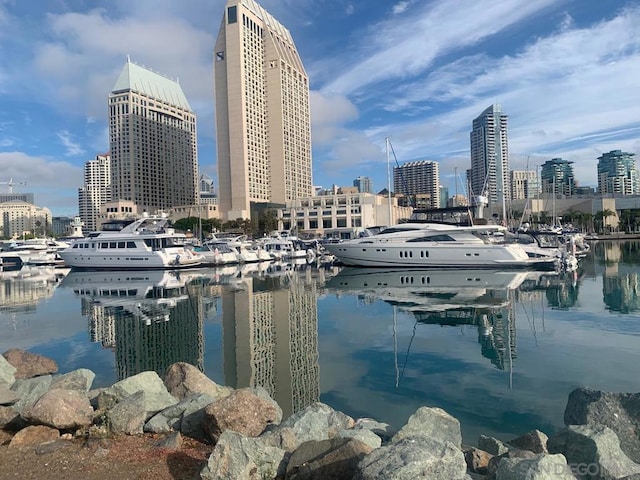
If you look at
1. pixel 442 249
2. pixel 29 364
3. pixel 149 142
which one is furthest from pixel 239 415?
pixel 149 142

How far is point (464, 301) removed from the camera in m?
23.0

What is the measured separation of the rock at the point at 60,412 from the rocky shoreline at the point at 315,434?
0.01m

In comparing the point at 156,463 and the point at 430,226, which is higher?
the point at 430,226

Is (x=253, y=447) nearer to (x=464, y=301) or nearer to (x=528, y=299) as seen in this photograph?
(x=464, y=301)

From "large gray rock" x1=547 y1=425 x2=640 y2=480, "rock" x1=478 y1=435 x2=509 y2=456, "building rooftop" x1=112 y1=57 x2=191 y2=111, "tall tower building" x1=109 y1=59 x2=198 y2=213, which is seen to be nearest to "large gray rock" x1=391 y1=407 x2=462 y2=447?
"rock" x1=478 y1=435 x2=509 y2=456

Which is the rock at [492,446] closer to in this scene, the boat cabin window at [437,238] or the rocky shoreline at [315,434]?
the rocky shoreline at [315,434]

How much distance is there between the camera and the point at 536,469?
438 cm

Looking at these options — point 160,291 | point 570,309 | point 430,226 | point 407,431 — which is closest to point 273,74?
point 430,226

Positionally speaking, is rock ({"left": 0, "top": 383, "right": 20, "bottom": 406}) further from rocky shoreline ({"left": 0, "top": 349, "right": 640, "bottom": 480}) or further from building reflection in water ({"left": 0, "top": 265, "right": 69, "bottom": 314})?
building reflection in water ({"left": 0, "top": 265, "right": 69, "bottom": 314})

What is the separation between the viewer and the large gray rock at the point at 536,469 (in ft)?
14.3

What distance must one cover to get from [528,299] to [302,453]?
20724mm

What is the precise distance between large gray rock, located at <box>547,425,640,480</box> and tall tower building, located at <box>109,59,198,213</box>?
17387 cm

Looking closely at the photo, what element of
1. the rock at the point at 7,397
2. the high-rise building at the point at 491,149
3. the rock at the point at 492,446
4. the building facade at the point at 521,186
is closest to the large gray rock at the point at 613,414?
the rock at the point at 492,446

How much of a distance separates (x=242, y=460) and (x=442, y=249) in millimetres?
36981
